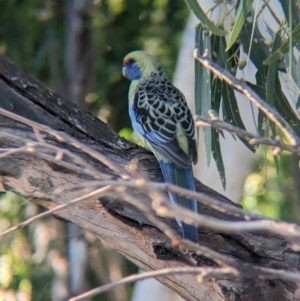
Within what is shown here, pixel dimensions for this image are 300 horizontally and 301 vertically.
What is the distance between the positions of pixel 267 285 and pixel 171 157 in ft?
2.30

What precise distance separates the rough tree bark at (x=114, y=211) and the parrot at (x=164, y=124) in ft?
0.33

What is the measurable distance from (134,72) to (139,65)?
41mm

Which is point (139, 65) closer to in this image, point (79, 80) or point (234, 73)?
point (234, 73)

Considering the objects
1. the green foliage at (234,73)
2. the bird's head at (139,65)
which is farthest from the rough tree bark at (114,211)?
the bird's head at (139,65)

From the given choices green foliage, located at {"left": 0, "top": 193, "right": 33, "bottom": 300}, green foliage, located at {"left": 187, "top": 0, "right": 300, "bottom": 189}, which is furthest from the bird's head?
green foliage, located at {"left": 0, "top": 193, "right": 33, "bottom": 300}

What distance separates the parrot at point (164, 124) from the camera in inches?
93.4

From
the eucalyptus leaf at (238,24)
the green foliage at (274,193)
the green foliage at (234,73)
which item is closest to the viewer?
the eucalyptus leaf at (238,24)

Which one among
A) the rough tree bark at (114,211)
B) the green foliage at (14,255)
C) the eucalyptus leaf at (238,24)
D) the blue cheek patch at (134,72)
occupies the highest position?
the eucalyptus leaf at (238,24)

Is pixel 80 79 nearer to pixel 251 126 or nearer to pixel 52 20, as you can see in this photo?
pixel 52 20

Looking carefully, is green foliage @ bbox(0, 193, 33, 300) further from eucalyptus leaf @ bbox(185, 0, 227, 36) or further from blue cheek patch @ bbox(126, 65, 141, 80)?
eucalyptus leaf @ bbox(185, 0, 227, 36)

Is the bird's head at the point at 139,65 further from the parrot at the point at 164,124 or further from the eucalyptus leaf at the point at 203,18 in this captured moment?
the eucalyptus leaf at the point at 203,18

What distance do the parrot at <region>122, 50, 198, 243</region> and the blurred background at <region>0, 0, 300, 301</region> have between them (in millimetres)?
858

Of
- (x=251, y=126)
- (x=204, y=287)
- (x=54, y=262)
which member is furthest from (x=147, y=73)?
(x=54, y=262)

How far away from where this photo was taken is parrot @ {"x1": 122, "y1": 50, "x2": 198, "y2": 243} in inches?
93.4
